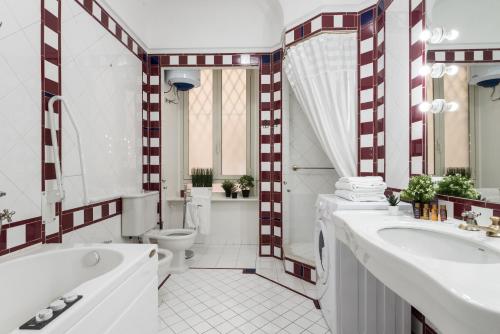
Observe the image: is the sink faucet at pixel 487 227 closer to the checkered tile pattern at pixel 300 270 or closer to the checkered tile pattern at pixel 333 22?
the checkered tile pattern at pixel 300 270

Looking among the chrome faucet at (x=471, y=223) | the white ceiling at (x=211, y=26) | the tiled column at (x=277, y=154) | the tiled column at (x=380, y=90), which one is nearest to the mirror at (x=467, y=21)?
the tiled column at (x=380, y=90)

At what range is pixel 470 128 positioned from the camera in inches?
51.2

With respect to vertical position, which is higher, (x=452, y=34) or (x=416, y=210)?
(x=452, y=34)

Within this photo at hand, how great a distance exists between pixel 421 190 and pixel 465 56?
71 cm

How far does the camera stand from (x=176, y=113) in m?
3.64

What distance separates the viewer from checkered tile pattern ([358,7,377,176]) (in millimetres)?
2191

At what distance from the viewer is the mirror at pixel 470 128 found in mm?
1191

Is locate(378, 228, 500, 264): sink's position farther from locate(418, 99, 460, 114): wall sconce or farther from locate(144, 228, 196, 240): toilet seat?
locate(144, 228, 196, 240): toilet seat

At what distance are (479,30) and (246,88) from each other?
280cm

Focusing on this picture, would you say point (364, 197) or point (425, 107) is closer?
point (425, 107)

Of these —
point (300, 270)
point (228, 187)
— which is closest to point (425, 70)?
point (300, 270)

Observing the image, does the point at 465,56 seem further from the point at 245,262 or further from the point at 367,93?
the point at 245,262

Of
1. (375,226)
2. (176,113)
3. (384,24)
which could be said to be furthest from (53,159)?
(384,24)

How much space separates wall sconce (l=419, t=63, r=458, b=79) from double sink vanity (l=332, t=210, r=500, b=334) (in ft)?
2.58
